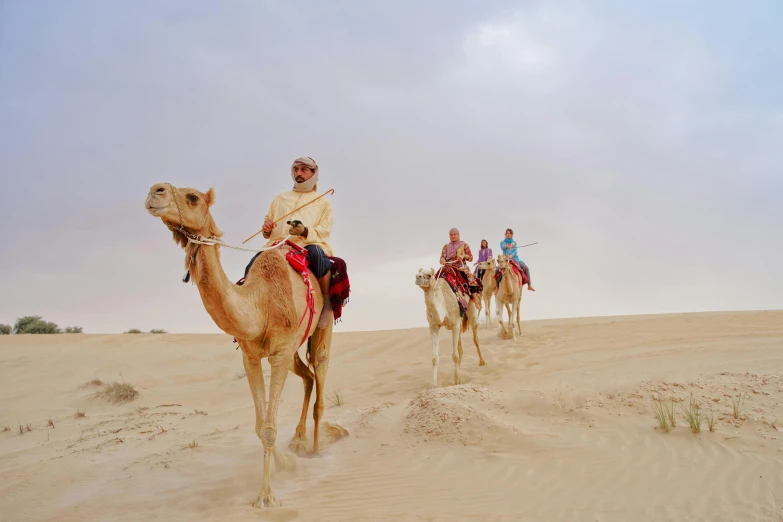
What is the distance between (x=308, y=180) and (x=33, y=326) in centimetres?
2511

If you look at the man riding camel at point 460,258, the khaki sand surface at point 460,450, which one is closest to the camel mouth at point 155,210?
the khaki sand surface at point 460,450

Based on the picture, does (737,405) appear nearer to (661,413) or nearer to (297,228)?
(661,413)

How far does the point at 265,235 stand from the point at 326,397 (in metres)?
5.66

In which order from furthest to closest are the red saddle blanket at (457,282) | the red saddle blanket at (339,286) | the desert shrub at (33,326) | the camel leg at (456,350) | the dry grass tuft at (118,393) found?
the desert shrub at (33,326) → the dry grass tuft at (118,393) → the red saddle blanket at (457,282) → the camel leg at (456,350) → the red saddle blanket at (339,286)

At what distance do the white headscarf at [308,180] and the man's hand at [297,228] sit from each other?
3.02 feet

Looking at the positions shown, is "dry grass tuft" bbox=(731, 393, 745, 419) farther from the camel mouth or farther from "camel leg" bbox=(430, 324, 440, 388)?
the camel mouth

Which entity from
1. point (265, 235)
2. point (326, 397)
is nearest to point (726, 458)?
point (265, 235)

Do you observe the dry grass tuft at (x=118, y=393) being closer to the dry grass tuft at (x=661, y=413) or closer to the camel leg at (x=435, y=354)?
the camel leg at (x=435, y=354)

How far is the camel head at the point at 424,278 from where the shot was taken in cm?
996

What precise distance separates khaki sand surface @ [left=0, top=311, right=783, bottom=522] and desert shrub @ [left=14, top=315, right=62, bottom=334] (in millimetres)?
15258

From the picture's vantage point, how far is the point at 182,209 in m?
4.02

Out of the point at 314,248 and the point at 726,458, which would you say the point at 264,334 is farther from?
the point at 726,458

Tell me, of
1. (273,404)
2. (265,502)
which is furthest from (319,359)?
(265,502)

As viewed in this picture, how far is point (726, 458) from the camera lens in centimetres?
496
